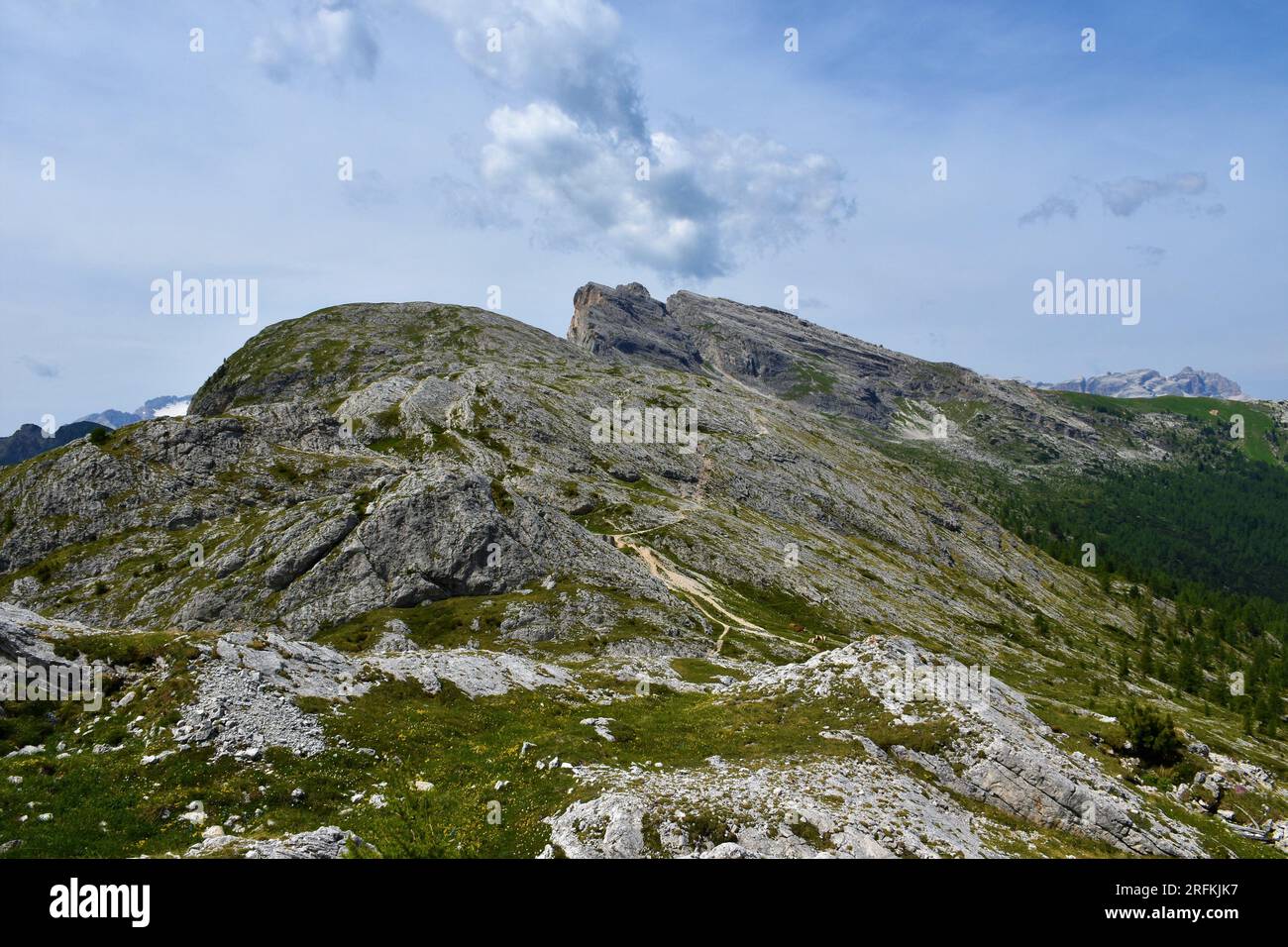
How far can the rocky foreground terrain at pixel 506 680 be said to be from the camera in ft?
82.0

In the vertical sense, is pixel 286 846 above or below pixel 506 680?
above

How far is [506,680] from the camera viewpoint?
49.0 metres

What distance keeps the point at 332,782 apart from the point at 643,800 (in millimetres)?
14225

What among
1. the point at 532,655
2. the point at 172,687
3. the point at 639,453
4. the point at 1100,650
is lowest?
the point at 1100,650

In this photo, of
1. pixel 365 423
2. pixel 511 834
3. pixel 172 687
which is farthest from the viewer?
pixel 365 423

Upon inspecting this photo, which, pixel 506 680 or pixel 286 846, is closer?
pixel 286 846

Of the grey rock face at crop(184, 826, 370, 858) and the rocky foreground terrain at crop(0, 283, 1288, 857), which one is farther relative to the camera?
the rocky foreground terrain at crop(0, 283, 1288, 857)

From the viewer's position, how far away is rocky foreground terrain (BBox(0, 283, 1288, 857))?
984 inches

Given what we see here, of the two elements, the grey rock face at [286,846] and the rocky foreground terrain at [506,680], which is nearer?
the grey rock face at [286,846]
